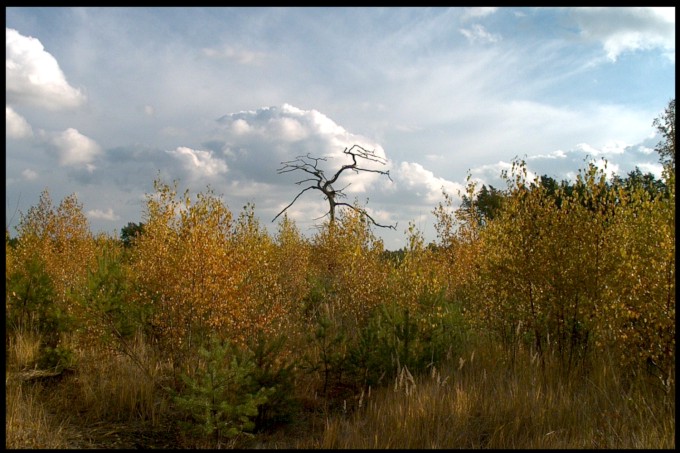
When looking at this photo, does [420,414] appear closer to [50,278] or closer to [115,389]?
[115,389]

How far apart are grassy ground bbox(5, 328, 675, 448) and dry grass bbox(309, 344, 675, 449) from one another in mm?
12

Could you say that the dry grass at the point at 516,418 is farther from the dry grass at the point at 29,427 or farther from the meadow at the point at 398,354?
the dry grass at the point at 29,427

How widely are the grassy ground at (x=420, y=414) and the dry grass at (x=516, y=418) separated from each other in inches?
0.5

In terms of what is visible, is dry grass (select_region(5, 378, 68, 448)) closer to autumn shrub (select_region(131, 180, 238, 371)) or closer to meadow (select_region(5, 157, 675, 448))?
meadow (select_region(5, 157, 675, 448))

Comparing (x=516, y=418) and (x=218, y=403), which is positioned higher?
(x=218, y=403)

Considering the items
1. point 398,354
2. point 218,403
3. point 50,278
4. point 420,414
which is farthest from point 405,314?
point 50,278

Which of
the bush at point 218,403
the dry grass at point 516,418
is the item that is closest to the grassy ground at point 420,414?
the dry grass at point 516,418

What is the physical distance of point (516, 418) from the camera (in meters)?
5.16

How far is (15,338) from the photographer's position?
345 inches

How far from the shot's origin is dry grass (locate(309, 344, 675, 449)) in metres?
4.86

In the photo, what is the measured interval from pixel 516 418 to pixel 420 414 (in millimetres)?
920

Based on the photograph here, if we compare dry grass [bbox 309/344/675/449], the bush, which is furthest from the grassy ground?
the bush
